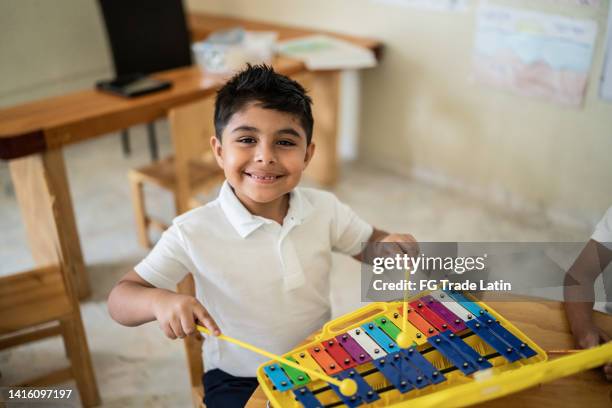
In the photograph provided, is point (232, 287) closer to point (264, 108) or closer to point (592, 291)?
point (264, 108)

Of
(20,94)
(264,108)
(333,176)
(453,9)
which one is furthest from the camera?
(20,94)

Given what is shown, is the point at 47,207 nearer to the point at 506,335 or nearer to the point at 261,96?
the point at 261,96

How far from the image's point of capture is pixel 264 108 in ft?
3.60

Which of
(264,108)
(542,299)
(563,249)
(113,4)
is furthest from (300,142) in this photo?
(113,4)

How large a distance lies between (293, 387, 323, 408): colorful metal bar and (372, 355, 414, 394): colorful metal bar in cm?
12

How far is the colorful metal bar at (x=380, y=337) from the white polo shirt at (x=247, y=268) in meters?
0.21

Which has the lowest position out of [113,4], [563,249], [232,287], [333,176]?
[333,176]

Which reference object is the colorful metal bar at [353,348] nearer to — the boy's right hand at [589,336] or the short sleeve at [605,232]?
the boy's right hand at [589,336]

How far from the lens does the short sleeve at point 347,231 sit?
1257mm

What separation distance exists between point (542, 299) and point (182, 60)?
105 inches

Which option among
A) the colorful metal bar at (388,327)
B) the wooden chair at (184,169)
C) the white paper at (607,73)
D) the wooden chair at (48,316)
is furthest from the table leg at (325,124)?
the colorful metal bar at (388,327)

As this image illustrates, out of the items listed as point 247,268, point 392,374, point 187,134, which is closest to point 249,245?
point 247,268

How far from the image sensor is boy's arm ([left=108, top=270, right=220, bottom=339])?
96cm

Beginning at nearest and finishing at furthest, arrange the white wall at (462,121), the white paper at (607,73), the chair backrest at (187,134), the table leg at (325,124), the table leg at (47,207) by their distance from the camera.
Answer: the table leg at (47,207) → the chair backrest at (187,134) → the white paper at (607,73) → the white wall at (462,121) → the table leg at (325,124)
